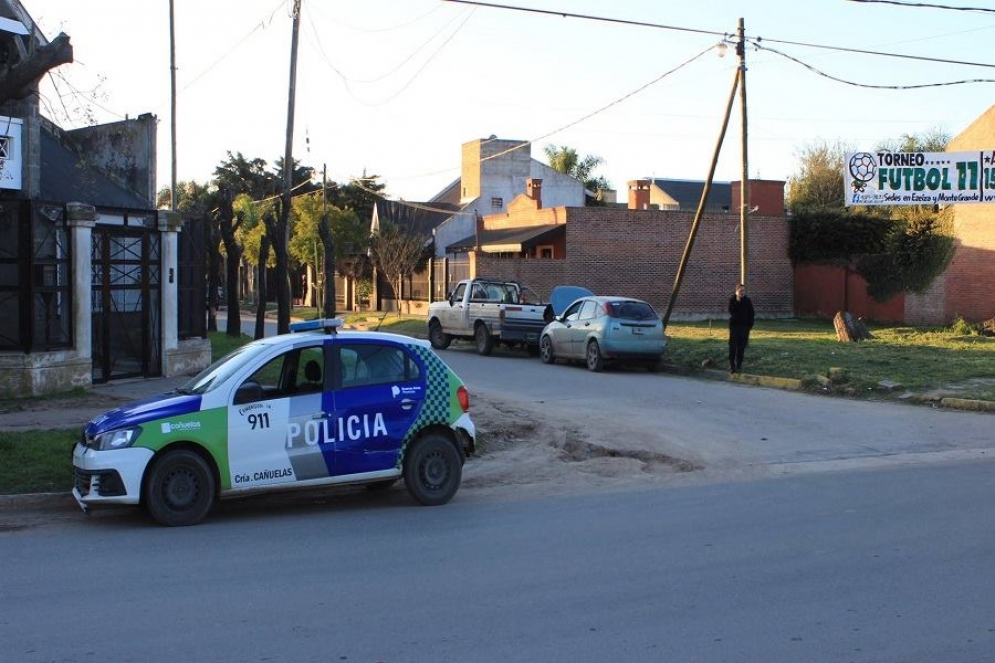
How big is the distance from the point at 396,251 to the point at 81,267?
105ft

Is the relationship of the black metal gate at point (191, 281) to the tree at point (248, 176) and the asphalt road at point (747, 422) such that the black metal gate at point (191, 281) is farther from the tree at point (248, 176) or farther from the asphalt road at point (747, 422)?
the tree at point (248, 176)

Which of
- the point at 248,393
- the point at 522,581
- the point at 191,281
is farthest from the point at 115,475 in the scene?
the point at 191,281

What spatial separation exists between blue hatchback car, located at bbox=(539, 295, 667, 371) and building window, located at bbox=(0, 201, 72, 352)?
1083cm

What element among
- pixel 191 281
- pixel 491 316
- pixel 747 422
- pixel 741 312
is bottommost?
pixel 747 422

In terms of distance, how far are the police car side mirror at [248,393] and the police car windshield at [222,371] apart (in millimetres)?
213

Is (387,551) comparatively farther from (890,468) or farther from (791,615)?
(890,468)

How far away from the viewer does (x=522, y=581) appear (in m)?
6.65

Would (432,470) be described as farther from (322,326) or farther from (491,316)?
(491,316)

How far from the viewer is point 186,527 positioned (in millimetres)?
8430

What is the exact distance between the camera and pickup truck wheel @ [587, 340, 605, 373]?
72.4 feet

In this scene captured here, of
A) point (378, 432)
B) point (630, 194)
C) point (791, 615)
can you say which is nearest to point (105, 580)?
point (378, 432)

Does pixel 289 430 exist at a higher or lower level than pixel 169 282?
lower

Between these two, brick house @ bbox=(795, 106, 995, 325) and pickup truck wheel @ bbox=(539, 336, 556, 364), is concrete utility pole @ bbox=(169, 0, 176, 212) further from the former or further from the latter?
brick house @ bbox=(795, 106, 995, 325)

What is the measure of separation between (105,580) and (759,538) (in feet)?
15.9
